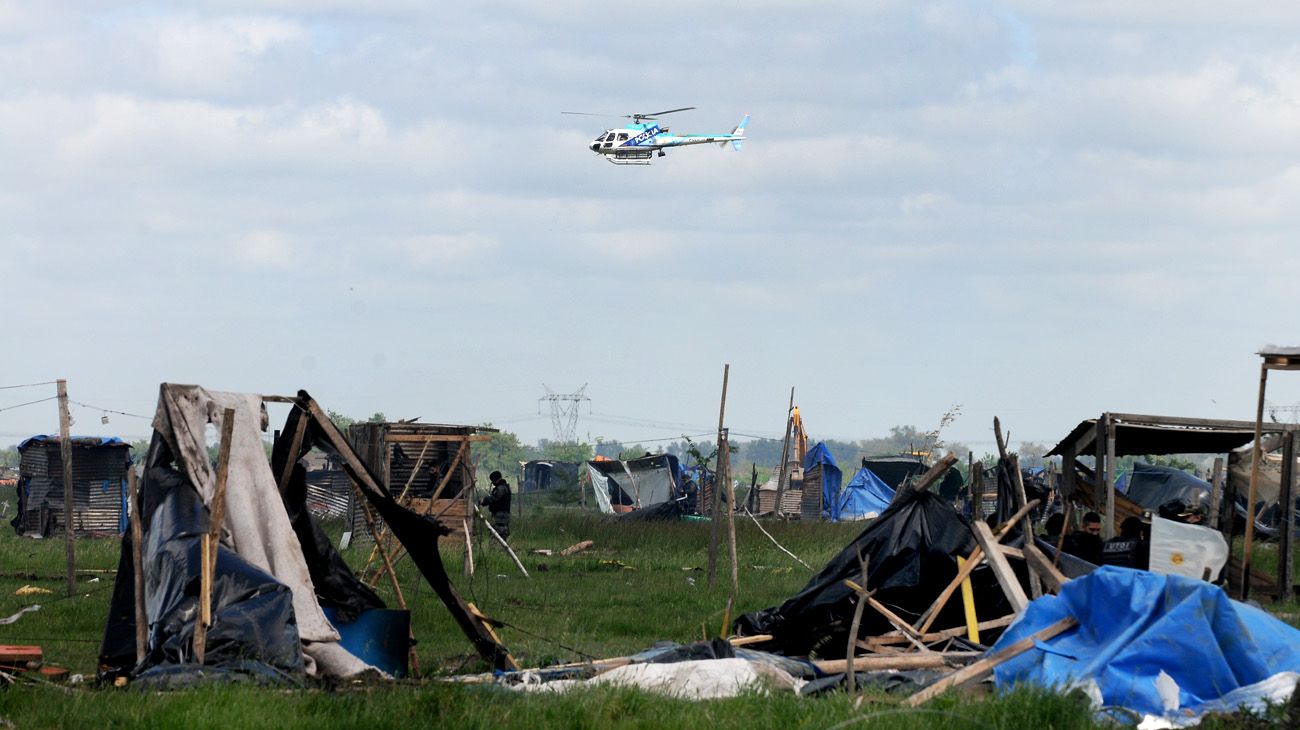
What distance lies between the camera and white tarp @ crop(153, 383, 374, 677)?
11.1 meters

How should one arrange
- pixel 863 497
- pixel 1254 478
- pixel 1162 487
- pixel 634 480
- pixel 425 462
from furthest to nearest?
pixel 634 480
pixel 863 497
pixel 1162 487
pixel 425 462
pixel 1254 478

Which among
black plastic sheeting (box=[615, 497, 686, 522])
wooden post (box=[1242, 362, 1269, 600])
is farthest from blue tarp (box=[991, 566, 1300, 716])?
black plastic sheeting (box=[615, 497, 686, 522])

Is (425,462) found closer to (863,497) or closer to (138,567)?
(138,567)

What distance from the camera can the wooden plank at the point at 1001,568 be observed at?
437 inches

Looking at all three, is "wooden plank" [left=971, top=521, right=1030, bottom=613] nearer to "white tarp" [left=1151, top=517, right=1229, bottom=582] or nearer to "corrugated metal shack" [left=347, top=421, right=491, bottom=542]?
"white tarp" [left=1151, top=517, right=1229, bottom=582]

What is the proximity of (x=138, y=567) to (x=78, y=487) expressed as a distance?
83.5 feet

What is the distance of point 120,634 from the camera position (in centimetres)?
1142

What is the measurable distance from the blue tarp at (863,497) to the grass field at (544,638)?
1873 centimetres

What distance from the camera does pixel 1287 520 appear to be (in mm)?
18453

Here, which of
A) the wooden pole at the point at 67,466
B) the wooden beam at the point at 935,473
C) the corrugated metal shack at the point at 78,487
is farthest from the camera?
the corrugated metal shack at the point at 78,487

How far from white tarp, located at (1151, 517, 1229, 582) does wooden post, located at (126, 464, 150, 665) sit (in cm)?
944

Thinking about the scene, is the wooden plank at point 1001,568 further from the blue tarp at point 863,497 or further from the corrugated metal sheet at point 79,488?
the blue tarp at point 863,497

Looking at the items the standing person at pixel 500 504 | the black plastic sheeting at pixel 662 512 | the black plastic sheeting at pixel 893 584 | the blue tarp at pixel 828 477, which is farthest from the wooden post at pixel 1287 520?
the blue tarp at pixel 828 477

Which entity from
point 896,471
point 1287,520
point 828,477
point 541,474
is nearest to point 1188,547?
point 1287,520
